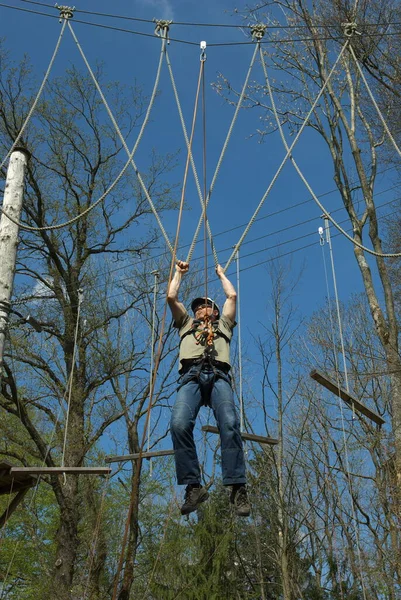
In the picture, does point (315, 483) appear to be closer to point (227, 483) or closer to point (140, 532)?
point (140, 532)

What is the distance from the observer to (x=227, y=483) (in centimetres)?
388

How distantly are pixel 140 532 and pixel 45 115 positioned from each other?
818 cm

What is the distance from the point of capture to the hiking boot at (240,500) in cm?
385

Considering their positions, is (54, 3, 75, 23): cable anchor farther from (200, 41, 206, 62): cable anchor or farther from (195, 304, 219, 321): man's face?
(195, 304, 219, 321): man's face

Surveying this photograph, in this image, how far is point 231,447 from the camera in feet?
13.0

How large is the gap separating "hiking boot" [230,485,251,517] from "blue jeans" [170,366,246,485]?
2.1 inches

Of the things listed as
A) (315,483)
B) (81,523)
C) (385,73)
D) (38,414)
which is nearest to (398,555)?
(315,483)

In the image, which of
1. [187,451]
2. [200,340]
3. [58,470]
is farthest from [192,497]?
[58,470]

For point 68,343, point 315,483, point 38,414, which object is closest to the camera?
point 68,343

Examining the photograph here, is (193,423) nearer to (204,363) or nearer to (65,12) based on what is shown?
(204,363)

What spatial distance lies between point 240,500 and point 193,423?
53 centimetres

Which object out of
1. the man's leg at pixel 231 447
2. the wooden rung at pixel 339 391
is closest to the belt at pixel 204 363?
the man's leg at pixel 231 447

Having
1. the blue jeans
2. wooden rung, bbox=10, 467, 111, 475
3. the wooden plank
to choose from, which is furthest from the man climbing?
the wooden plank

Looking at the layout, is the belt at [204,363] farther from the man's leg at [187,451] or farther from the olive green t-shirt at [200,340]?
the man's leg at [187,451]
